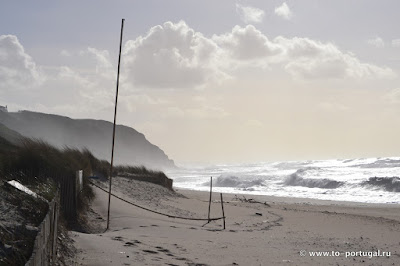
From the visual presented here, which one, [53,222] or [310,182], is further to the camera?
[310,182]

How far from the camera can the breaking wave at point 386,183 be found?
33634 millimetres

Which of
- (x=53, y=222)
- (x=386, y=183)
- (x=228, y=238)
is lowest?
(x=228, y=238)

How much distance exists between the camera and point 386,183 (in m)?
35.1

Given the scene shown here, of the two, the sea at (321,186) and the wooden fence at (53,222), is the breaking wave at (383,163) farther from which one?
the wooden fence at (53,222)

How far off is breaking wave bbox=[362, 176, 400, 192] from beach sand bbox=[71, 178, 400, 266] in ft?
58.2

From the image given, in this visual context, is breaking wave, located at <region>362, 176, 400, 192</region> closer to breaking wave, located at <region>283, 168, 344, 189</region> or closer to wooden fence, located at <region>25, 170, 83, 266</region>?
breaking wave, located at <region>283, 168, 344, 189</region>

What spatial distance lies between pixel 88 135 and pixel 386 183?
6566 cm

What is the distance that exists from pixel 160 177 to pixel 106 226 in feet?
41.3

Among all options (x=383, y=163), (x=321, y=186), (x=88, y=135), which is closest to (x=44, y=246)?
(x=321, y=186)

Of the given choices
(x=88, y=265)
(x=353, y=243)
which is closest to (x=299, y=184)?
(x=353, y=243)

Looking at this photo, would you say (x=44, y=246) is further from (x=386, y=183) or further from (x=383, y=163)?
(x=383, y=163)

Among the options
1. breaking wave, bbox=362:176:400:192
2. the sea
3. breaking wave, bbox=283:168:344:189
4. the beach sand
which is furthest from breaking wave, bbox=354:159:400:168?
the beach sand

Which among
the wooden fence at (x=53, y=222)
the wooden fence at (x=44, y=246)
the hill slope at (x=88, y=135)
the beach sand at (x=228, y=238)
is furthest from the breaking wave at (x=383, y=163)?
the wooden fence at (x=44, y=246)

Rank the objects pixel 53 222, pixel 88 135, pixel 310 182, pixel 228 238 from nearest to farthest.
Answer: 1. pixel 53 222
2. pixel 228 238
3. pixel 310 182
4. pixel 88 135
